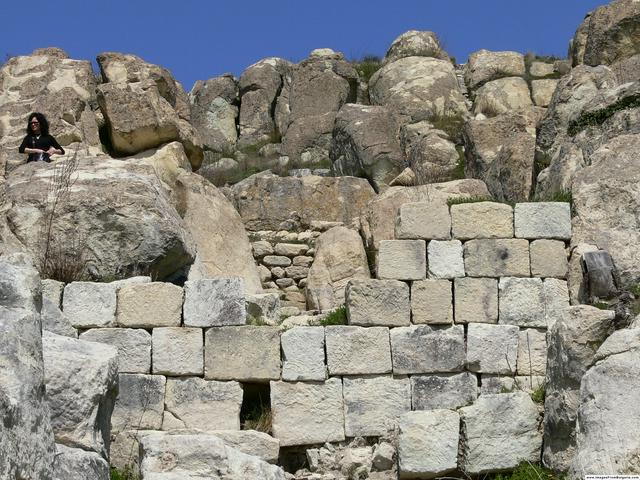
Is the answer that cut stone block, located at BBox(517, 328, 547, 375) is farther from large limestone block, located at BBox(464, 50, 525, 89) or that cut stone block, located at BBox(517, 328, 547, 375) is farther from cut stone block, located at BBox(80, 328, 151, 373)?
large limestone block, located at BBox(464, 50, 525, 89)

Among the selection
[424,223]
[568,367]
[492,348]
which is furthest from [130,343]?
[568,367]

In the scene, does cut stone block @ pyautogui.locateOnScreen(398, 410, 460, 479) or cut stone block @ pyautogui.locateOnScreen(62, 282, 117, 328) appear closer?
cut stone block @ pyautogui.locateOnScreen(398, 410, 460, 479)

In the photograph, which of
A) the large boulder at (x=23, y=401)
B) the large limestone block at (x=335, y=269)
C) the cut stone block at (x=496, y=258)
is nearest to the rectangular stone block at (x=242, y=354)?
the cut stone block at (x=496, y=258)

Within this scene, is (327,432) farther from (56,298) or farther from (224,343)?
(56,298)

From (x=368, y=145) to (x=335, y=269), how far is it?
6.06 meters

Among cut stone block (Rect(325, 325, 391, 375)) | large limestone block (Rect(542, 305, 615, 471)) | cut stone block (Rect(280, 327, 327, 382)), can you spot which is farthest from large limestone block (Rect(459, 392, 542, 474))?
cut stone block (Rect(280, 327, 327, 382))

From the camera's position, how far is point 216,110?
26.3m

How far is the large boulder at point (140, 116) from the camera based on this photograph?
16.6m

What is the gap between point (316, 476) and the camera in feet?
35.0

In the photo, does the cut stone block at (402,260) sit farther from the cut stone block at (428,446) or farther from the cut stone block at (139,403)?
the cut stone block at (139,403)

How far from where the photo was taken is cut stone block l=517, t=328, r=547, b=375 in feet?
37.0

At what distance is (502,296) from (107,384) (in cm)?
548

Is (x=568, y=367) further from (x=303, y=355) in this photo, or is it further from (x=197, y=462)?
(x=197, y=462)

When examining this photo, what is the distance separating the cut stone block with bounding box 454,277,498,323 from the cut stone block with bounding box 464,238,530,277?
3.8 inches
